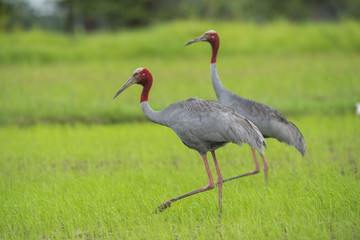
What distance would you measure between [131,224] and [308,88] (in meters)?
8.51

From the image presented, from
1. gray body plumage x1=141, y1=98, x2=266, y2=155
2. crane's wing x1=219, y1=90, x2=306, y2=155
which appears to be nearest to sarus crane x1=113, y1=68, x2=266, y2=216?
gray body plumage x1=141, y1=98, x2=266, y2=155

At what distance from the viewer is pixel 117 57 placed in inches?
647

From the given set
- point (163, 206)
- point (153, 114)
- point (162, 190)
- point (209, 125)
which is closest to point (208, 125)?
point (209, 125)

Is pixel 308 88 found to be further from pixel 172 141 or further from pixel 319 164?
pixel 319 164

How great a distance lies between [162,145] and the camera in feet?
25.6

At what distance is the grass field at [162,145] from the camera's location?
14.7 ft

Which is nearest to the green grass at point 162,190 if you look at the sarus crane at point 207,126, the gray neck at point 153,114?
the sarus crane at point 207,126

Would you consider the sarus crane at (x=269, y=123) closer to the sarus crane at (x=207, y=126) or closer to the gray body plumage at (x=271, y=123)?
the gray body plumage at (x=271, y=123)

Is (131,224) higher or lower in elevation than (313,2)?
higher

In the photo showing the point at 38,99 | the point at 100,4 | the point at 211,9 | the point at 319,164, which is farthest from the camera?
the point at 211,9

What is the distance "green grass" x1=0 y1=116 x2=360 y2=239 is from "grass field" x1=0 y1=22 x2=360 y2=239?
0.06ft

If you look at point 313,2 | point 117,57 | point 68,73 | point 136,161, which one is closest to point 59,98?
point 68,73

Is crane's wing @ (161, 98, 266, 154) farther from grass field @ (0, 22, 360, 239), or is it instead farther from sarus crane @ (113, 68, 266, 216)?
grass field @ (0, 22, 360, 239)

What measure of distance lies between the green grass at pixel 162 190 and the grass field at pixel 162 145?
18 mm
